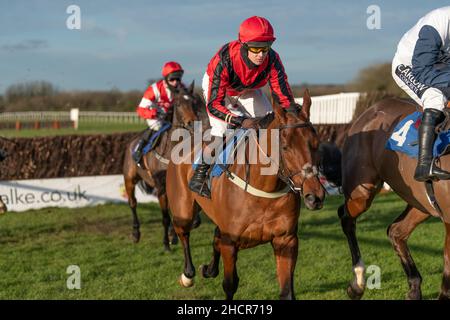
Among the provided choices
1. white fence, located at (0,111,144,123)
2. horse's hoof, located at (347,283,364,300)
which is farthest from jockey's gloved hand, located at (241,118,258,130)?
white fence, located at (0,111,144,123)

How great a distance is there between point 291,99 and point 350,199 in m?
1.69

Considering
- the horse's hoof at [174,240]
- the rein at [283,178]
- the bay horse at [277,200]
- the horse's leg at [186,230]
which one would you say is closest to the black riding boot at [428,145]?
the bay horse at [277,200]

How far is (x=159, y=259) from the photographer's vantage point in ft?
24.5

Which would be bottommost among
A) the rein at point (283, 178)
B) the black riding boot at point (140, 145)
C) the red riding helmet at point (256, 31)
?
the black riding boot at point (140, 145)

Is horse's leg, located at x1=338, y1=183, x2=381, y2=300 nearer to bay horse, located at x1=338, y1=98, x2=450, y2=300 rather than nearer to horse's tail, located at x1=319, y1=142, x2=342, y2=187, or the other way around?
bay horse, located at x1=338, y1=98, x2=450, y2=300

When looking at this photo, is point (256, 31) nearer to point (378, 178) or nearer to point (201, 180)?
point (201, 180)

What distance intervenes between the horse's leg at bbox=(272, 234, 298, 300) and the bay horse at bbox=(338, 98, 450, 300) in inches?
52.8

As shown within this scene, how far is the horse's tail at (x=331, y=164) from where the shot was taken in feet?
20.0

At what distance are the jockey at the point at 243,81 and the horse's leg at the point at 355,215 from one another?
1.27 meters

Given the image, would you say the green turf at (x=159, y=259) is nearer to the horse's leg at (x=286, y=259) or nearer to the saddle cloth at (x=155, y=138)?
the saddle cloth at (x=155, y=138)

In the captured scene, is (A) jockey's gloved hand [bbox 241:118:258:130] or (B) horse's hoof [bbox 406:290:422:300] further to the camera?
(B) horse's hoof [bbox 406:290:422:300]

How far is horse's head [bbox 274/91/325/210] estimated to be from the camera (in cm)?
357

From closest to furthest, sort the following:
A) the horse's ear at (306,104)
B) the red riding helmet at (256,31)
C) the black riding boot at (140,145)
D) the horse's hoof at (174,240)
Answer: the horse's ear at (306,104), the red riding helmet at (256,31), the horse's hoof at (174,240), the black riding boot at (140,145)

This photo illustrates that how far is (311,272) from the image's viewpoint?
6.58 metres
